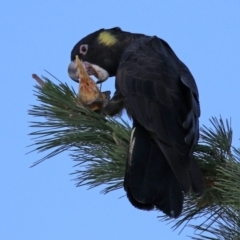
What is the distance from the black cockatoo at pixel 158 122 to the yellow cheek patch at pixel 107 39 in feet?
0.96

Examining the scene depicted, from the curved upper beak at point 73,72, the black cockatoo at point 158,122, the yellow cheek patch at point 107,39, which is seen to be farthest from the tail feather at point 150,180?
the yellow cheek patch at point 107,39

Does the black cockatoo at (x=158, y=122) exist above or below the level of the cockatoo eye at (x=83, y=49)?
below

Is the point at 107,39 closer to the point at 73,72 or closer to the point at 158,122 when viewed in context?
the point at 73,72

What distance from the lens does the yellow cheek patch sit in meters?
4.54

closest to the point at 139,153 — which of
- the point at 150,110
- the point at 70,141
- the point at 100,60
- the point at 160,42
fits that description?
the point at 70,141

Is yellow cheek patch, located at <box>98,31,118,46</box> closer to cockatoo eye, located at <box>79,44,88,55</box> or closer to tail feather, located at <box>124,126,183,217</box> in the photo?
cockatoo eye, located at <box>79,44,88,55</box>

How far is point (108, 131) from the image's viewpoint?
100 inches

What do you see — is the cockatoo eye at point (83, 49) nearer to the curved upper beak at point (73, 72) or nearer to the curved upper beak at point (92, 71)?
the curved upper beak at point (92, 71)

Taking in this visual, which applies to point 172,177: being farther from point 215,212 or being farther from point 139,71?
point 139,71

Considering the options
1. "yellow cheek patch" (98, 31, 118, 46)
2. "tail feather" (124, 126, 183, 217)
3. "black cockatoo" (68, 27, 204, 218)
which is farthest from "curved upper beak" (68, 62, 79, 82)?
"tail feather" (124, 126, 183, 217)

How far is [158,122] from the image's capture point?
2852 millimetres

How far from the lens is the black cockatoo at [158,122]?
7.52 ft

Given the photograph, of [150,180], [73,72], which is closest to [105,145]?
[150,180]

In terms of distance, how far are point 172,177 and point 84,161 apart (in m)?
0.41
